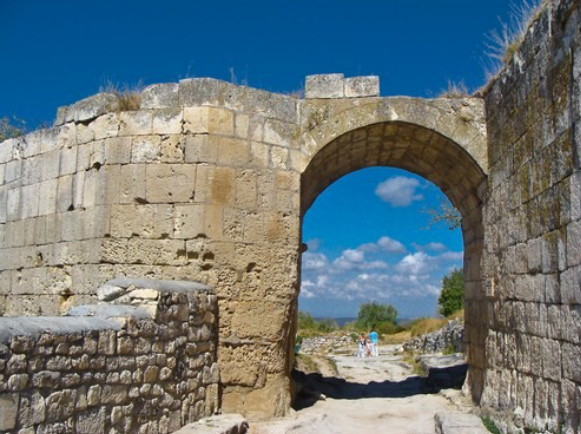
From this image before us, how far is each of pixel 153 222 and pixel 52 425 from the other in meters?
3.51

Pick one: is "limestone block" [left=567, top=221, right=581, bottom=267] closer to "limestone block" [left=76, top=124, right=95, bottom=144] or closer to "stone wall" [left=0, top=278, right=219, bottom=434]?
"stone wall" [left=0, top=278, right=219, bottom=434]

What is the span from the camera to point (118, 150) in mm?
7703

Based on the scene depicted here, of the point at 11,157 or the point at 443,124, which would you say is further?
the point at 11,157

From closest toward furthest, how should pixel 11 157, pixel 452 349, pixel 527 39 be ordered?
pixel 527 39, pixel 11 157, pixel 452 349

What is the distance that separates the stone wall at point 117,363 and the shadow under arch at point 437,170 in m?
2.73

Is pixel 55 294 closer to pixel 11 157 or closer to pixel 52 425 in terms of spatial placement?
pixel 11 157

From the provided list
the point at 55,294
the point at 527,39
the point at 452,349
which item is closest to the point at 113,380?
the point at 55,294

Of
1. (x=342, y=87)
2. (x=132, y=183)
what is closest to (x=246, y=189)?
(x=132, y=183)

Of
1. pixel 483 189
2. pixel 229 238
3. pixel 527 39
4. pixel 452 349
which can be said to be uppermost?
pixel 527 39

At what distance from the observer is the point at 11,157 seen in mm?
9141

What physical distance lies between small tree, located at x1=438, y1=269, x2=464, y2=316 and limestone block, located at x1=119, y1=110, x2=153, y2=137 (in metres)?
22.7

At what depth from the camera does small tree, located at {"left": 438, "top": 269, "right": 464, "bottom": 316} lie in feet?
93.9

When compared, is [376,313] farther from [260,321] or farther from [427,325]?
[260,321]

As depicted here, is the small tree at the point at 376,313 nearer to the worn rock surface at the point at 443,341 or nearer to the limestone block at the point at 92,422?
the worn rock surface at the point at 443,341
